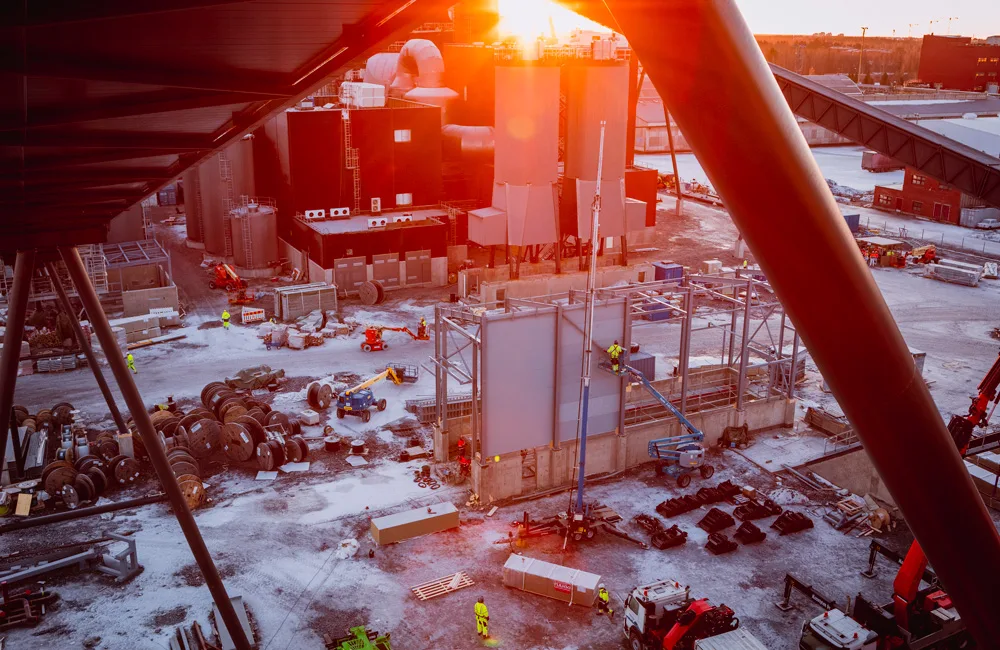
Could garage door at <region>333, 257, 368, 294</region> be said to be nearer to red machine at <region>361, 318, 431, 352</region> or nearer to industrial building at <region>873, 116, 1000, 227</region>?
red machine at <region>361, 318, 431, 352</region>

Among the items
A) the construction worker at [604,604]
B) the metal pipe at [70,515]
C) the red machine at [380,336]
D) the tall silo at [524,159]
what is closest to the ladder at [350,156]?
the tall silo at [524,159]

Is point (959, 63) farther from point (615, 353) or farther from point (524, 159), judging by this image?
point (615, 353)

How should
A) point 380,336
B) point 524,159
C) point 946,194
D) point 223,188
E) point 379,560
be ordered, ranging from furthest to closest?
1. point 946,194
2. point 223,188
3. point 524,159
4. point 380,336
5. point 379,560

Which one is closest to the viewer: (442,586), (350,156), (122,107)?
(122,107)

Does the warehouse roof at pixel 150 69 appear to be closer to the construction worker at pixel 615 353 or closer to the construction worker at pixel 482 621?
the construction worker at pixel 482 621

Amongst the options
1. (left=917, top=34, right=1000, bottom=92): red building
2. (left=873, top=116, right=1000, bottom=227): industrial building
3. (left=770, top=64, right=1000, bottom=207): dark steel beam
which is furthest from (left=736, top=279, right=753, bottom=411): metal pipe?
(left=917, top=34, right=1000, bottom=92): red building

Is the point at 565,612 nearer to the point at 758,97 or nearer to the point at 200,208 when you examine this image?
the point at 758,97

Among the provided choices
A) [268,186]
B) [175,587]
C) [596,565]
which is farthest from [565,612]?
[268,186]

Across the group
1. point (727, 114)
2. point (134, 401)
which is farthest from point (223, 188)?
point (727, 114)
